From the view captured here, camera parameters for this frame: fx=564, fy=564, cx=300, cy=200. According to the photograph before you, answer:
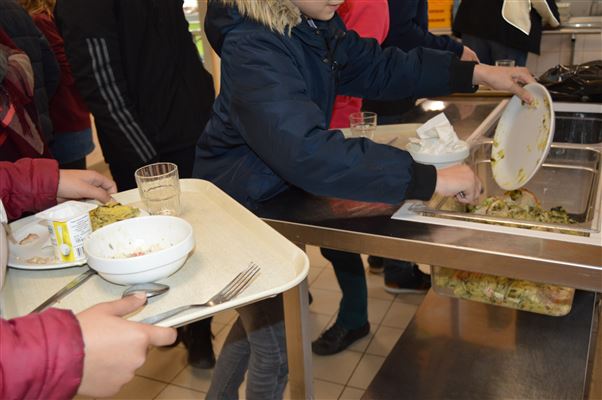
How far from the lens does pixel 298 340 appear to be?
3.92 ft

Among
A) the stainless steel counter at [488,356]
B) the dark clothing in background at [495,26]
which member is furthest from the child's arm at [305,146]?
the dark clothing in background at [495,26]

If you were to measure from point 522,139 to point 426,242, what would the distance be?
0.45m

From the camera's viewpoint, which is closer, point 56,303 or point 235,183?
point 56,303

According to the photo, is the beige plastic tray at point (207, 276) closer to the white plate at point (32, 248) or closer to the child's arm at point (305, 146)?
the white plate at point (32, 248)

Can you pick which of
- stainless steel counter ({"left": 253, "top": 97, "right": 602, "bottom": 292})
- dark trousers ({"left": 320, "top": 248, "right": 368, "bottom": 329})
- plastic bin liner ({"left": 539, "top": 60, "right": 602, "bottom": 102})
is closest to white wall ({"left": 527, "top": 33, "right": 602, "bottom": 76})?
plastic bin liner ({"left": 539, "top": 60, "right": 602, "bottom": 102})

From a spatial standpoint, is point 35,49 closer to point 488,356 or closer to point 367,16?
point 367,16

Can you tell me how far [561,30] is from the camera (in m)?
3.35

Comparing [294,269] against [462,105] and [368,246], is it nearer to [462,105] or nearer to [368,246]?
[368,246]

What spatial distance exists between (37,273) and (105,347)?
1.00ft

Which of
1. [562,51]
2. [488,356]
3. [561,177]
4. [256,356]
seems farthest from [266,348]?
[562,51]

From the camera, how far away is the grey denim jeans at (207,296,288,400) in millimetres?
1269

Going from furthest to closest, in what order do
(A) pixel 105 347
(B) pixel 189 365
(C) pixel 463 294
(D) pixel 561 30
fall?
1. (D) pixel 561 30
2. (B) pixel 189 365
3. (C) pixel 463 294
4. (A) pixel 105 347

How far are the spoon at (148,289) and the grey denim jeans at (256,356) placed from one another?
445mm

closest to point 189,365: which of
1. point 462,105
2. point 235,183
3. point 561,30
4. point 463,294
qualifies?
point 235,183
